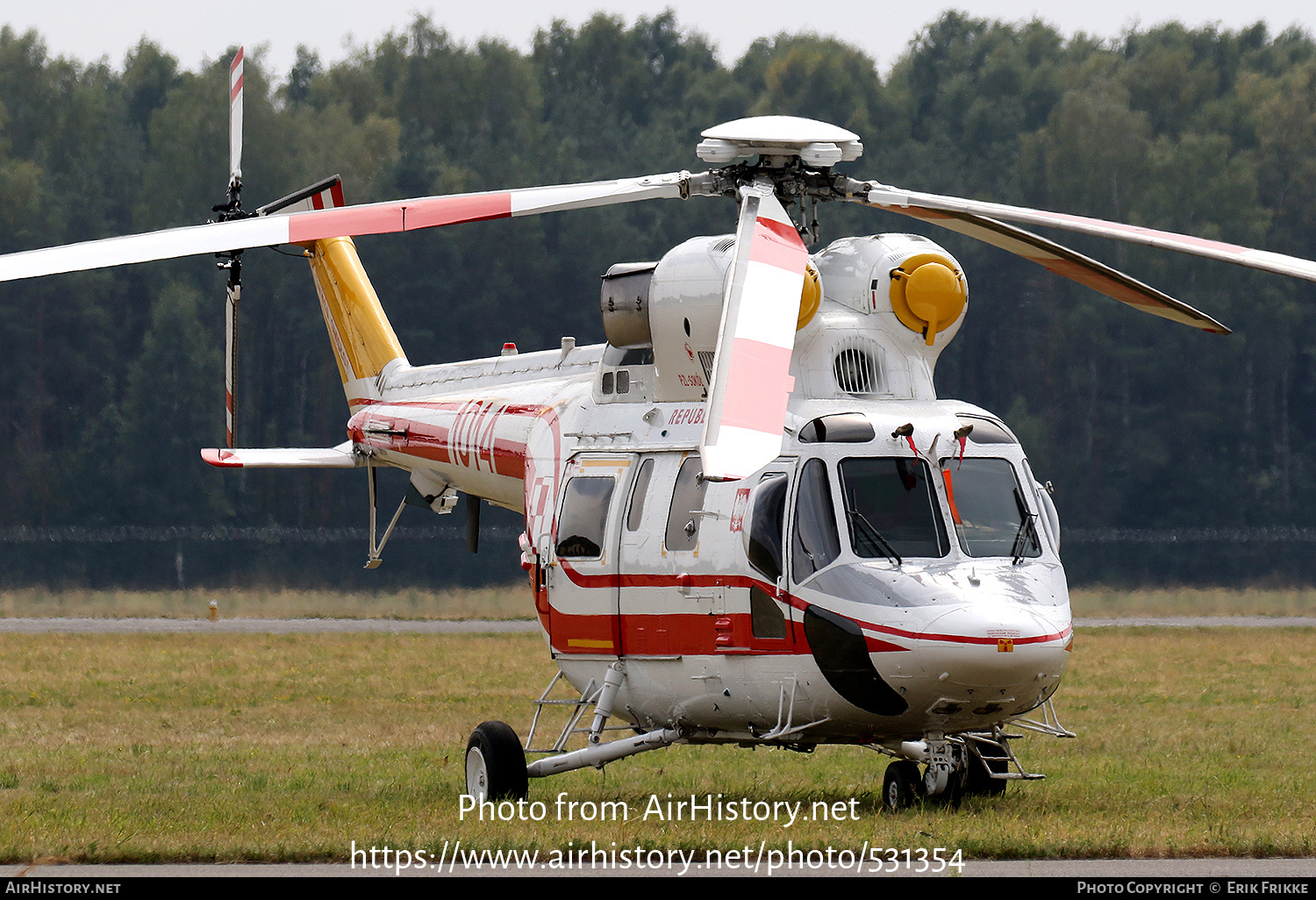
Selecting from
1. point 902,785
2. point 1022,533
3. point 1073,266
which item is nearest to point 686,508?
point 1022,533

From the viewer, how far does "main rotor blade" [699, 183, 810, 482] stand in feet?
24.1

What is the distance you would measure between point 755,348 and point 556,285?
50655 mm

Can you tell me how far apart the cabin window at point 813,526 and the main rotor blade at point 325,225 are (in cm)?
199

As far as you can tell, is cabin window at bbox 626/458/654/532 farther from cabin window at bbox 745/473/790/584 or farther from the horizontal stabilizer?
the horizontal stabilizer

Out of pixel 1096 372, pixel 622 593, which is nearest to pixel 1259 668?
pixel 622 593

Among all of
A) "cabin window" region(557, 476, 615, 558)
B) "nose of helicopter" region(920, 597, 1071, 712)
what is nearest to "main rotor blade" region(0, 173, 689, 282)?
"cabin window" region(557, 476, 615, 558)

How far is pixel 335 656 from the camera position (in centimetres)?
2611

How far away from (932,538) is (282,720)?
407 inches

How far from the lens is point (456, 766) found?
15.0 m

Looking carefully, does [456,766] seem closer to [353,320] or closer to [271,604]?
[353,320]

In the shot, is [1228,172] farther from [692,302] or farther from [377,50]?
[692,302]

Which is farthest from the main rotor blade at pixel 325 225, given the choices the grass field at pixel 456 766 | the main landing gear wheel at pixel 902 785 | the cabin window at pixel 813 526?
the main landing gear wheel at pixel 902 785

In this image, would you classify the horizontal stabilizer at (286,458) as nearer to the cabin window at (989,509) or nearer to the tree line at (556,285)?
the cabin window at (989,509)

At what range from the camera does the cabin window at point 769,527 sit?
10898 mm
